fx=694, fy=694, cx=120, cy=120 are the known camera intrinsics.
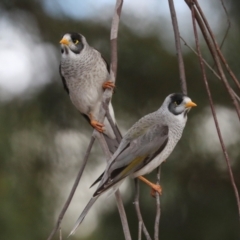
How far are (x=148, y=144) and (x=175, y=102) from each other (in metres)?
0.17

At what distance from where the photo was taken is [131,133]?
2191mm

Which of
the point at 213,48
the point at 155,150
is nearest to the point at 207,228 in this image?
the point at 155,150

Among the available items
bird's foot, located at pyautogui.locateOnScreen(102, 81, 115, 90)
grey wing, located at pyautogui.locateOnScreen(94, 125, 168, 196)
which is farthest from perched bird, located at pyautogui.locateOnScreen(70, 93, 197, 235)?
bird's foot, located at pyautogui.locateOnScreen(102, 81, 115, 90)

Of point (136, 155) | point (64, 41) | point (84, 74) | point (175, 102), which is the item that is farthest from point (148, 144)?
point (84, 74)

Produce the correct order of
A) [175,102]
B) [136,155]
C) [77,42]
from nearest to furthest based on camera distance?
[136,155], [175,102], [77,42]

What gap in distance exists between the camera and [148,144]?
7.09ft

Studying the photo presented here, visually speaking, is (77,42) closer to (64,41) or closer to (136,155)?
(64,41)

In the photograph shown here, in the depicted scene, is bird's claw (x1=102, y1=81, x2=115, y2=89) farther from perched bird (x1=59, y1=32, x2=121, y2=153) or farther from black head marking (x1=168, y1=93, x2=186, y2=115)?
black head marking (x1=168, y1=93, x2=186, y2=115)

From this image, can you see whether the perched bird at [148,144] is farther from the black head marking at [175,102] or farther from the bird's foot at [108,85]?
the bird's foot at [108,85]

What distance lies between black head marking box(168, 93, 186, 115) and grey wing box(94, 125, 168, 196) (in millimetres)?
67

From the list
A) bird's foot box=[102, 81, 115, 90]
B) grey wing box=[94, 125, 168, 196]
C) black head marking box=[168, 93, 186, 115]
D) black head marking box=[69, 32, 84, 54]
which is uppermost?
black head marking box=[69, 32, 84, 54]

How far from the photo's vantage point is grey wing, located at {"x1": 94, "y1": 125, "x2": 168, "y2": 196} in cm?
204

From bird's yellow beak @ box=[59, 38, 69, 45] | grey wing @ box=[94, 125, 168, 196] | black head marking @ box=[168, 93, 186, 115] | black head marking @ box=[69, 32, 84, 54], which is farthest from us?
black head marking @ box=[69, 32, 84, 54]

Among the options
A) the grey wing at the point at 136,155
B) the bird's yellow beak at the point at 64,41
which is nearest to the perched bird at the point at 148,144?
the grey wing at the point at 136,155
